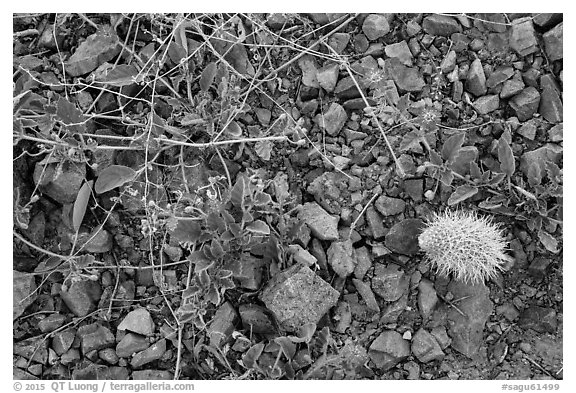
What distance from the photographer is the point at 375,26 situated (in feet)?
10.2

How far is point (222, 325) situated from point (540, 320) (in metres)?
1.60

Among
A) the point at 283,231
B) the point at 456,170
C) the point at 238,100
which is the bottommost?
the point at 283,231

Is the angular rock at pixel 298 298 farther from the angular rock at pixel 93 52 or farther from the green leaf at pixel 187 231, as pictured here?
the angular rock at pixel 93 52

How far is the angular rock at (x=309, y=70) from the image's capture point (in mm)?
3115

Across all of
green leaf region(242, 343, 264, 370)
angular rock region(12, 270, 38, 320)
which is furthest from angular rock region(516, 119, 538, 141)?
angular rock region(12, 270, 38, 320)

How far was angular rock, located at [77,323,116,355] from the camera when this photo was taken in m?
2.90

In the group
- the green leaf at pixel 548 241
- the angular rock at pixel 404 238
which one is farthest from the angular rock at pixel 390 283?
the green leaf at pixel 548 241

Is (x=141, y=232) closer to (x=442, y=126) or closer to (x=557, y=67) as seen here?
(x=442, y=126)

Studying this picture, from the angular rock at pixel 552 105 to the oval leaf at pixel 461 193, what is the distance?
23.6 inches

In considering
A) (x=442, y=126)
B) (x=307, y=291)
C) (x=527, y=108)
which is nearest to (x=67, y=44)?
(x=307, y=291)

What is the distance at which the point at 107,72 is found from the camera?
2977 mm

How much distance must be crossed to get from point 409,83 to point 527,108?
0.63 meters

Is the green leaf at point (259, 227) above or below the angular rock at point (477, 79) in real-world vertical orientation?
below

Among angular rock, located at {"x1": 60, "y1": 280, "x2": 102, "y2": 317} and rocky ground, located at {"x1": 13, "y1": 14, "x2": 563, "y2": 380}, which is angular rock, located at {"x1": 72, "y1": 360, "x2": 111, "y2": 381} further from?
angular rock, located at {"x1": 60, "y1": 280, "x2": 102, "y2": 317}
